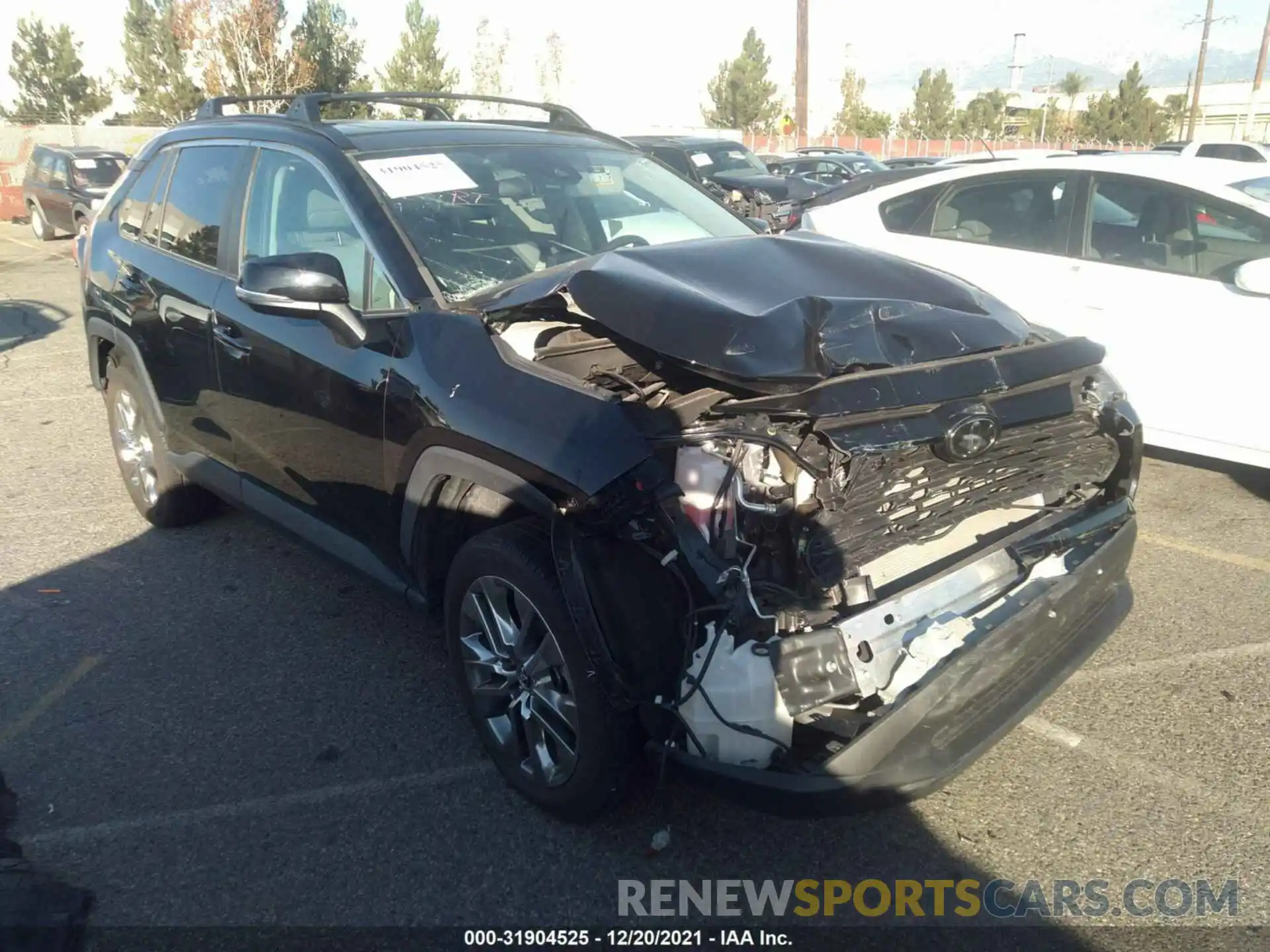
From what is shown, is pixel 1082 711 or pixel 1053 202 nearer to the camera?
pixel 1082 711

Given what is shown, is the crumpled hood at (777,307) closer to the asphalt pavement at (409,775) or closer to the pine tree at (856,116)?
the asphalt pavement at (409,775)

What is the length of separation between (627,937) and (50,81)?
51.2 m

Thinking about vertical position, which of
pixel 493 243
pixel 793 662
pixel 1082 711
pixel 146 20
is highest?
pixel 146 20

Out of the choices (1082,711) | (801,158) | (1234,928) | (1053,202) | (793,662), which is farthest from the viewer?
(801,158)

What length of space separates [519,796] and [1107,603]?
1.89 m

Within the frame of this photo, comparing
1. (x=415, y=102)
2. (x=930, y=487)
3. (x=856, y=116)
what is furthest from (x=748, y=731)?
(x=856, y=116)

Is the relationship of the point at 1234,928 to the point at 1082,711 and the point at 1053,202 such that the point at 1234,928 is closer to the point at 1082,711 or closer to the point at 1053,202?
the point at 1082,711

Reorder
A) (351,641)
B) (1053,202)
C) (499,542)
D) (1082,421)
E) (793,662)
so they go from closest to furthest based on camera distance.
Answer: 1. (793,662)
2. (499,542)
3. (1082,421)
4. (351,641)
5. (1053,202)

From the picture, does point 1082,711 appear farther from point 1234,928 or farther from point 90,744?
point 90,744

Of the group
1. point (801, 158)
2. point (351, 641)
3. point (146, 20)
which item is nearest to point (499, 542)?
point (351, 641)

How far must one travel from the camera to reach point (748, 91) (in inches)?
2203

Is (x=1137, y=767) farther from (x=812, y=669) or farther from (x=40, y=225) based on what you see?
(x=40, y=225)

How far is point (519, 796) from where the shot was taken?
2.96 meters

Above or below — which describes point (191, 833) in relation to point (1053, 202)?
below
